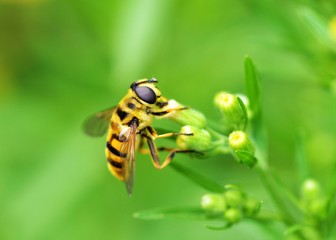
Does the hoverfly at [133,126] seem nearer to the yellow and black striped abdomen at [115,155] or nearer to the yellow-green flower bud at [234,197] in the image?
the yellow and black striped abdomen at [115,155]

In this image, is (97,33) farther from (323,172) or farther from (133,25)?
(323,172)

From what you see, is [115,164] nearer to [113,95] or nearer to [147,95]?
[147,95]

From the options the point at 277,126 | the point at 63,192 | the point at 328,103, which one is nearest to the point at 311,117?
the point at 277,126

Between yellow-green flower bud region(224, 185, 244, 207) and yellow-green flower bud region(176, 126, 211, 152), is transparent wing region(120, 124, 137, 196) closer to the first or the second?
yellow-green flower bud region(176, 126, 211, 152)

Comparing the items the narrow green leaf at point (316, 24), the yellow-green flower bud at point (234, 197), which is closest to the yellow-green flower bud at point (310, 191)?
the yellow-green flower bud at point (234, 197)

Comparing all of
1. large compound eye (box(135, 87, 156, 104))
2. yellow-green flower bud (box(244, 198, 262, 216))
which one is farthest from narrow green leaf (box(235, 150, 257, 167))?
large compound eye (box(135, 87, 156, 104))

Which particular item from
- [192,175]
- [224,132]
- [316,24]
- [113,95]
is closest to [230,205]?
[192,175]
